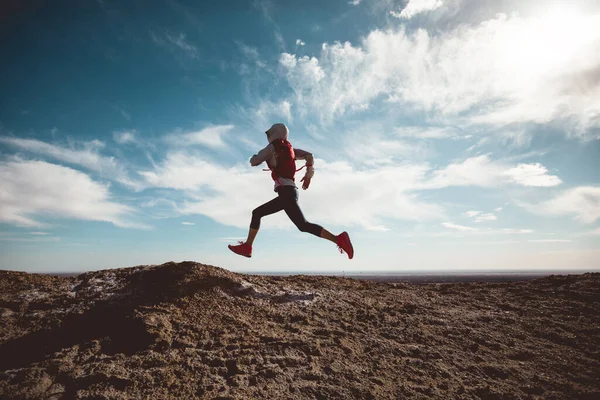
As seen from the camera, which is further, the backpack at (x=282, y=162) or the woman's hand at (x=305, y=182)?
→ the woman's hand at (x=305, y=182)

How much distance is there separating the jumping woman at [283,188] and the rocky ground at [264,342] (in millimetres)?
793

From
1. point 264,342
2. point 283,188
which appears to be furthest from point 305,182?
point 264,342

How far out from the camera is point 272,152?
16.9 feet

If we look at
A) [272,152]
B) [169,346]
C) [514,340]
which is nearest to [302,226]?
[272,152]

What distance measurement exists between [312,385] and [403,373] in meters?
0.88

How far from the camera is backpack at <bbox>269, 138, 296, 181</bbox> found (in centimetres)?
520

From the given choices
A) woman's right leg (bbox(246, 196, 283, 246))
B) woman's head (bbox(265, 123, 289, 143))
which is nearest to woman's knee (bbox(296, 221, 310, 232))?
woman's right leg (bbox(246, 196, 283, 246))

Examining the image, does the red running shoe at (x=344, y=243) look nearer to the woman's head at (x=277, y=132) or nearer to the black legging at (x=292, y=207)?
the black legging at (x=292, y=207)

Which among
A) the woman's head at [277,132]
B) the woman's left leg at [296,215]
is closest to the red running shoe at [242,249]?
the woman's left leg at [296,215]

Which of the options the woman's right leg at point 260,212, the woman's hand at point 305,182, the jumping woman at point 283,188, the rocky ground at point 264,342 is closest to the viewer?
the rocky ground at point 264,342

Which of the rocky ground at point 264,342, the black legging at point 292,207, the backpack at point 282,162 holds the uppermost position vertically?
the backpack at point 282,162

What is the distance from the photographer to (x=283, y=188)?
5180 mm

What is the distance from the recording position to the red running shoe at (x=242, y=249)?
17.6 feet

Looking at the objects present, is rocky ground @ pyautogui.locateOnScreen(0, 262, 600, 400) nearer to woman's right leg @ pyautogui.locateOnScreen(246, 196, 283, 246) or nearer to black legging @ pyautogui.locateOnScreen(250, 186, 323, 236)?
woman's right leg @ pyautogui.locateOnScreen(246, 196, 283, 246)
